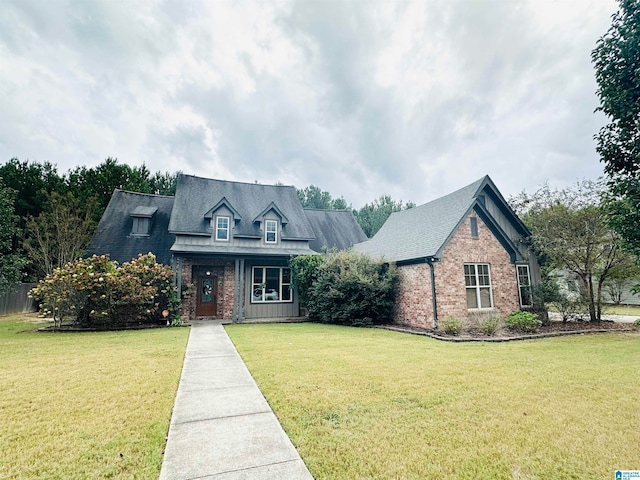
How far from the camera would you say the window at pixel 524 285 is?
1462 centimetres

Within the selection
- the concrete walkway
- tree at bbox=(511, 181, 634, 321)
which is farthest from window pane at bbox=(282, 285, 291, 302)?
tree at bbox=(511, 181, 634, 321)

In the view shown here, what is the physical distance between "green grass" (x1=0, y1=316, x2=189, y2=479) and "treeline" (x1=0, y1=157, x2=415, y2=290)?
1190cm

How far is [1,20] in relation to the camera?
35.2 ft

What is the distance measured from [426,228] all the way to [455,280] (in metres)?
3.05

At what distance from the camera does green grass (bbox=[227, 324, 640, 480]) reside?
2.88m

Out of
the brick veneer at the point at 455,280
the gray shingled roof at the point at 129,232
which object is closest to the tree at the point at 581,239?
the brick veneer at the point at 455,280

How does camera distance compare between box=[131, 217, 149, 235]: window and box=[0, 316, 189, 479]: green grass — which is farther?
box=[131, 217, 149, 235]: window

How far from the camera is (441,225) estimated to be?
13969mm

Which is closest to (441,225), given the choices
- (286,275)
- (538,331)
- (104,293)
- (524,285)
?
(524,285)

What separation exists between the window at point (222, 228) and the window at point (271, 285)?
7.84 ft

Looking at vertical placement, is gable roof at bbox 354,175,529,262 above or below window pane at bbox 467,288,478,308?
above

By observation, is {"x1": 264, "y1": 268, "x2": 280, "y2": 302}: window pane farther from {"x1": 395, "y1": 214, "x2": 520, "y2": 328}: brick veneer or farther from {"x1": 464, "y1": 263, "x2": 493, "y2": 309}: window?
{"x1": 464, "y1": 263, "x2": 493, "y2": 309}: window

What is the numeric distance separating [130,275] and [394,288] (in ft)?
36.5

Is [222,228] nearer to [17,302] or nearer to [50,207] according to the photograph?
[50,207]
